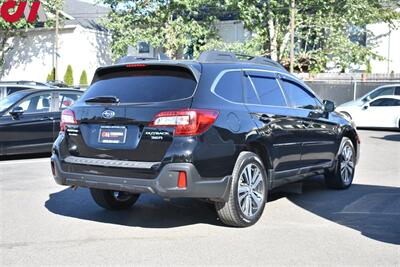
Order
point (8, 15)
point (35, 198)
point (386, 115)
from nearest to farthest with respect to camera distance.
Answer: point (35, 198) → point (386, 115) → point (8, 15)

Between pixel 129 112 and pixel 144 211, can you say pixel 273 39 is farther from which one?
pixel 129 112

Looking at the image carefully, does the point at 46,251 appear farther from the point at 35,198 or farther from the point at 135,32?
the point at 135,32

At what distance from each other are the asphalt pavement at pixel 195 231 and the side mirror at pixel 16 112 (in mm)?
2983

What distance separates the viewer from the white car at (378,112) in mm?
19156

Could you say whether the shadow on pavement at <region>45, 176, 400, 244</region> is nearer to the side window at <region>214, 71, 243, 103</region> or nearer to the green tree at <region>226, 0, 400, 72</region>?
the side window at <region>214, 71, 243, 103</region>

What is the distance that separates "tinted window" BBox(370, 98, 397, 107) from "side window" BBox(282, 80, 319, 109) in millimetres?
12390

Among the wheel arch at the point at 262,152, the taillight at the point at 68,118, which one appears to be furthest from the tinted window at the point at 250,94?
the taillight at the point at 68,118

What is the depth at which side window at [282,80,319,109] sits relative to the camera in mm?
7266

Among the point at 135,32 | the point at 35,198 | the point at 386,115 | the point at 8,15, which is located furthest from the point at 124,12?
the point at 35,198

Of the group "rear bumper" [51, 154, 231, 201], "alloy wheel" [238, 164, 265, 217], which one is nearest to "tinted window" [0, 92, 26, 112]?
"rear bumper" [51, 154, 231, 201]

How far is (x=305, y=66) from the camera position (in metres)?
33.3

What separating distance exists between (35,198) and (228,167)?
3186mm

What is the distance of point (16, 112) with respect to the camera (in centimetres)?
1138

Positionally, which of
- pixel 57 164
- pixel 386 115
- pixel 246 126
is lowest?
pixel 386 115
